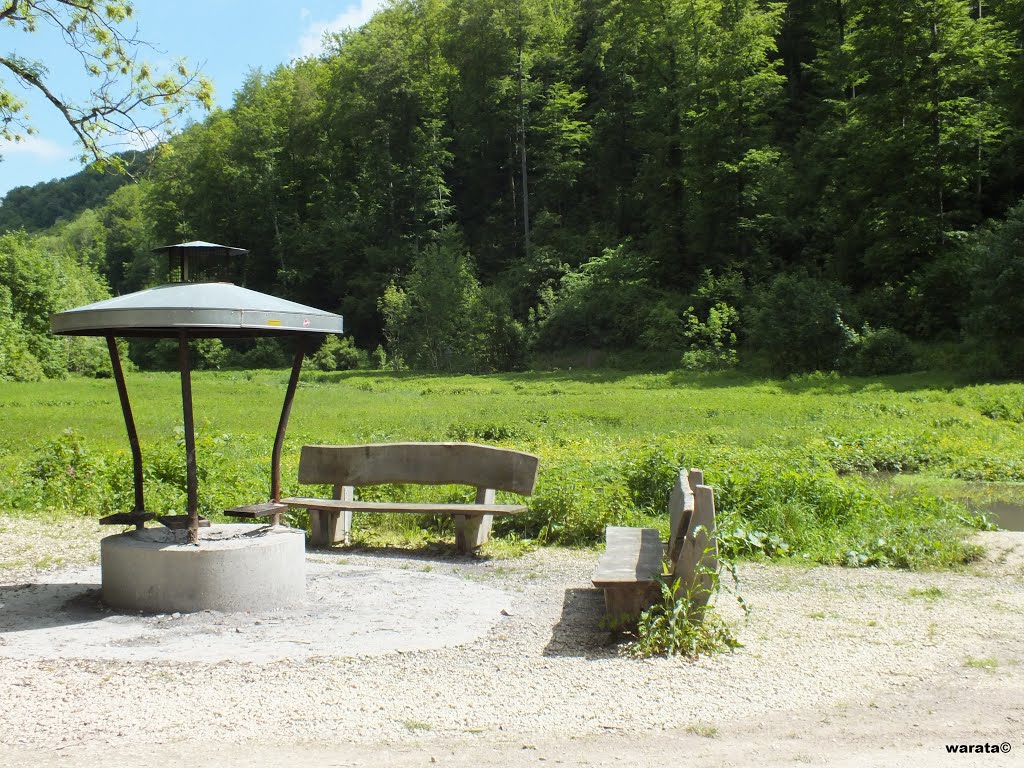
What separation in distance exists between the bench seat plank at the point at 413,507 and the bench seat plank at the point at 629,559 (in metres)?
1.37

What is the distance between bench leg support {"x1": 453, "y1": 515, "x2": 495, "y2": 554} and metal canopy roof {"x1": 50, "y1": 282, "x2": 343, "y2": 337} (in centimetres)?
230

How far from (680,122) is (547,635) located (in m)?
43.8

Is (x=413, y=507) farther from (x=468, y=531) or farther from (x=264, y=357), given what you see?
(x=264, y=357)

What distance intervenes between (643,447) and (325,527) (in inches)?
184

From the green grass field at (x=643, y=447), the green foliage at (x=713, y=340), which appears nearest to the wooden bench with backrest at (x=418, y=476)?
the green grass field at (x=643, y=447)

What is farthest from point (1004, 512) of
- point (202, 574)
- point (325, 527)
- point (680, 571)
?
point (202, 574)

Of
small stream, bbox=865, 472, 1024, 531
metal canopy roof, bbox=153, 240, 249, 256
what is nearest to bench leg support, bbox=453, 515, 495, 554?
metal canopy roof, bbox=153, 240, 249, 256

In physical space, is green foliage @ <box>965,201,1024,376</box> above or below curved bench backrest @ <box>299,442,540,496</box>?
above

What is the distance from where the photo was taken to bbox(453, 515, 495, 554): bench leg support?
8164 mm

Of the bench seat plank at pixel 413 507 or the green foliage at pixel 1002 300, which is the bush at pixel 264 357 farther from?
the bench seat plank at pixel 413 507

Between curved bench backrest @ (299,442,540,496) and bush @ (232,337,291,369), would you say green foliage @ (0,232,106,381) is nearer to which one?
bush @ (232,337,291,369)

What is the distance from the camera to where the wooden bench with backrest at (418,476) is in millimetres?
8219

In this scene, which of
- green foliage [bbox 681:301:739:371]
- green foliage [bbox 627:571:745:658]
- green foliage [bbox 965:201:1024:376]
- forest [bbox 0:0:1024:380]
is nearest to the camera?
green foliage [bbox 627:571:745:658]

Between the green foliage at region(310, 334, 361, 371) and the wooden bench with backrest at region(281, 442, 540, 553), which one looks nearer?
the wooden bench with backrest at region(281, 442, 540, 553)
